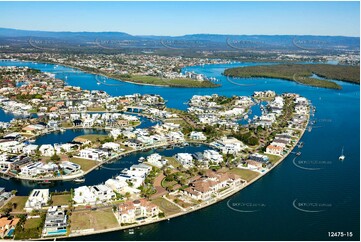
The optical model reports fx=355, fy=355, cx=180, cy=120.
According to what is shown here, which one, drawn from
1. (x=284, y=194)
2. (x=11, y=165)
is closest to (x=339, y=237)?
(x=284, y=194)

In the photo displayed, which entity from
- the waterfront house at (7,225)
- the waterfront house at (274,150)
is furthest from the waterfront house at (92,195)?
the waterfront house at (274,150)

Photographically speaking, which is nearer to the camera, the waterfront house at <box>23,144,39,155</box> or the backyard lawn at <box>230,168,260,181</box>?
the backyard lawn at <box>230,168,260,181</box>

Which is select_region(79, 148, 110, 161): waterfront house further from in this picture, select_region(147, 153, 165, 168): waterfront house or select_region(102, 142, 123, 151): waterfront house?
select_region(147, 153, 165, 168): waterfront house

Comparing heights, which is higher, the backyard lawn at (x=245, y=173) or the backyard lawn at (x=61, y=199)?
the backyard lawn at (x=245, y=173)

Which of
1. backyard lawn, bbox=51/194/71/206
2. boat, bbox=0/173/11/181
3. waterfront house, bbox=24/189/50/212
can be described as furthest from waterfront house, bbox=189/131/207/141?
boat, bbox=0/173/11/181

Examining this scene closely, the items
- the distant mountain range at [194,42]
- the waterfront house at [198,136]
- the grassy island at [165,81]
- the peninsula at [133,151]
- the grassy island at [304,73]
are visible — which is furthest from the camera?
the distant mountain range at [194,42]

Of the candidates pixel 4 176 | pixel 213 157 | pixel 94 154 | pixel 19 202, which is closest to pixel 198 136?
pixel 213 157

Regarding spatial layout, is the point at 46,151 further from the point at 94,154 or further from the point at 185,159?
the point at 185,159

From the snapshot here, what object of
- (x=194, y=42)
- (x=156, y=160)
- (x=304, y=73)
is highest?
(x=194, y=42)

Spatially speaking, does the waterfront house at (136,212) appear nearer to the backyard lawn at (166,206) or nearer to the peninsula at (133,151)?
the peninsula at (133,151)

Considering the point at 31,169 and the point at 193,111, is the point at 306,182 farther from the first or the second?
the point at 193,111

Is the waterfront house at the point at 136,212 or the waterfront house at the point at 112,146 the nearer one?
the waterfront house at the point at 136,212
